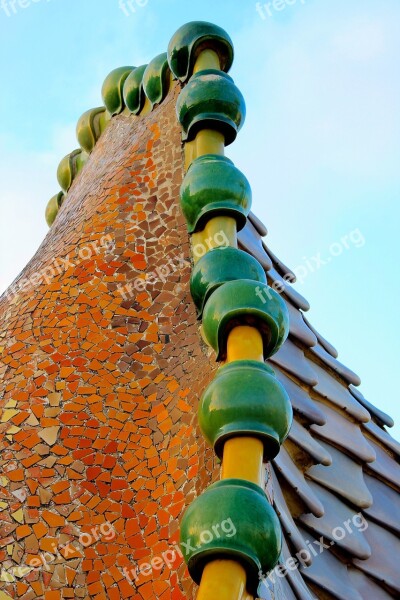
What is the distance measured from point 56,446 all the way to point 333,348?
172 cm

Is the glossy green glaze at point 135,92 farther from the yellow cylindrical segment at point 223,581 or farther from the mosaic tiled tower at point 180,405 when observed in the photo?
the yellow cylindrical segment at point 223,581

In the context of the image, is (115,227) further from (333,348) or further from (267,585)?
(267,585)

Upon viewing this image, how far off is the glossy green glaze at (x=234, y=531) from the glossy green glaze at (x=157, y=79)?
228 centimetres

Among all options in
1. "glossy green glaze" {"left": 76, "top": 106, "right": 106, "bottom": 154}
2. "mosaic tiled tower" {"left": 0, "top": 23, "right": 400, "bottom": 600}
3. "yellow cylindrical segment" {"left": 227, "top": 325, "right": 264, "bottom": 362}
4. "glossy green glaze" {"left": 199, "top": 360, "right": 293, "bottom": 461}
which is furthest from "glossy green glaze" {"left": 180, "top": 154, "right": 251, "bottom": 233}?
"glossy green glaze" {"left": 76, "top": 106, "right": 106, "bottom": 154}

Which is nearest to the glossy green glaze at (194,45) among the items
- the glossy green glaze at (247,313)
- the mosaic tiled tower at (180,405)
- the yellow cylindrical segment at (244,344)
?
the mosaic tiled tower at (180,405)

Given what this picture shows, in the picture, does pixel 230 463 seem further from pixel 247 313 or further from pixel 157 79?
pixel 157 79

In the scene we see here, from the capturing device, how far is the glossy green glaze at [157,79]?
387cm

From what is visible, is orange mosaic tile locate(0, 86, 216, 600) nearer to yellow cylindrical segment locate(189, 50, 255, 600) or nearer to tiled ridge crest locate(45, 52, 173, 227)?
yellow cylindrical segment locate(189, 50, 255, 600)

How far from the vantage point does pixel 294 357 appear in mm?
3316

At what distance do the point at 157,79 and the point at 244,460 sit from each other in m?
2.24

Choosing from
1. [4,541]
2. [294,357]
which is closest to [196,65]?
[294,357]

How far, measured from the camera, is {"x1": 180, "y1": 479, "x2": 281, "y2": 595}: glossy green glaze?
1906 millimetres

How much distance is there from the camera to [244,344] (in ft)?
7.89

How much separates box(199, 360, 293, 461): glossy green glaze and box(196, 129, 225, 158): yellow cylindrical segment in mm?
1180
